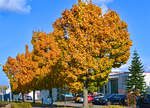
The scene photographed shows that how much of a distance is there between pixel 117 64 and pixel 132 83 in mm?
27517

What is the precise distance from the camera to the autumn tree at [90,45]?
21188 millimetres

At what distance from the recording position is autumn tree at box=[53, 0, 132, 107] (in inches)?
834

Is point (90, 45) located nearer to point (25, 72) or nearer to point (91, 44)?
point (91, 44)

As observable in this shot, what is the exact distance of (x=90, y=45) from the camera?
21.2m

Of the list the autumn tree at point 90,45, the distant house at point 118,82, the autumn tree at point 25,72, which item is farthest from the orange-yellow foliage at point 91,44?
the distant house at point 118,82

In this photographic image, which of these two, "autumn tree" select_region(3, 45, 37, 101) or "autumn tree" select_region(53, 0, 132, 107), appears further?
"autumn tree" select_region(3, 45, 37, 101)

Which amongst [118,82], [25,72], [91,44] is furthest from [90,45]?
[118,82]

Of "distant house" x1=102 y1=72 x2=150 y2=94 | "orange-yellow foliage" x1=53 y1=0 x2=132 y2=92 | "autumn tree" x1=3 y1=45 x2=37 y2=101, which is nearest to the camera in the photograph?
"orange-yellow foliage" x1=53 y1=0 x2=132 y2=92

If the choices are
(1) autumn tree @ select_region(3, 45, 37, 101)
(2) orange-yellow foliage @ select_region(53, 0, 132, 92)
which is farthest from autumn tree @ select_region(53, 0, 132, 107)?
(1) autumn tree @ select_region(3, 45, 37, 101)

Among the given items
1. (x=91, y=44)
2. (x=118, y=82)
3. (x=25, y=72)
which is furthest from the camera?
(x=118, y=82)

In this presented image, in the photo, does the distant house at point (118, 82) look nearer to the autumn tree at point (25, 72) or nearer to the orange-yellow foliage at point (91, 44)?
the autumn tree at point (25, 72)

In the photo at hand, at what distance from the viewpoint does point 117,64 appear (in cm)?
2305

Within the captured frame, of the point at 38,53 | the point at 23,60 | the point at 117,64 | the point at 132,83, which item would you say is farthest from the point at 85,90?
the point at 132,83

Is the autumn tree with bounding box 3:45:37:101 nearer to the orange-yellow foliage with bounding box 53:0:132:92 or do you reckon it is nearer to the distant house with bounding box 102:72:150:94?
the orange-yellow foliage with bounding box 53:0:132:92
